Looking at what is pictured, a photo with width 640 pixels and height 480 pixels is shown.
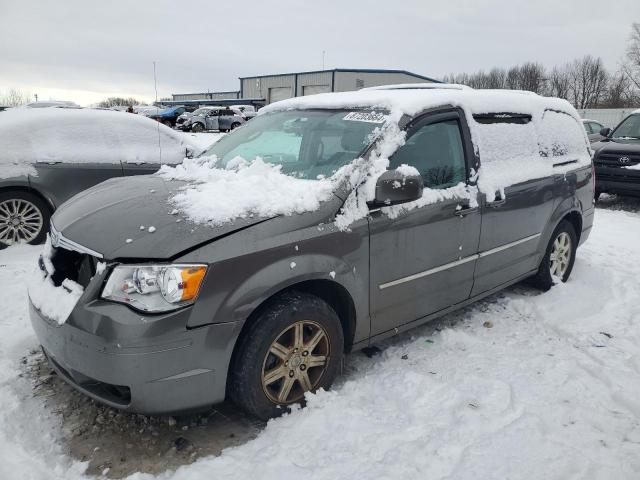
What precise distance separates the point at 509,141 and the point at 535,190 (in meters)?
0.50

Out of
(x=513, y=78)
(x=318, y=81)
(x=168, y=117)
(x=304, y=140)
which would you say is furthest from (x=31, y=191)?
(x=513, y=78)

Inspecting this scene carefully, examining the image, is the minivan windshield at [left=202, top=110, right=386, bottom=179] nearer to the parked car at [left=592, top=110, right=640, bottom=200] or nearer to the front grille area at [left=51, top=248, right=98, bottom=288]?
the front grille area at [left=51, top=248, right=98, bottom=288]

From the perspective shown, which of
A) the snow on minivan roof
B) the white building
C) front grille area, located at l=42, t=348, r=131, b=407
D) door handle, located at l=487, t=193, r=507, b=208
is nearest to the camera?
front grille area, located at l=42, t=348, r=131, b=407

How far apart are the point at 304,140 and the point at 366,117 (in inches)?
18.7

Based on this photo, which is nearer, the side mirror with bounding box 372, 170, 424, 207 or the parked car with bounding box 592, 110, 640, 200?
the side mirror with bounding box 372, 170, 424, 207

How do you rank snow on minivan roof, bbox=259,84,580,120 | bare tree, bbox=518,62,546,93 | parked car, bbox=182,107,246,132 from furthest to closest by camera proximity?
bare tree, bbox=518,62,546,93 → parked car, bbox=182,107,246,132 → snow on minivan roof, bbox=259,84,580,120

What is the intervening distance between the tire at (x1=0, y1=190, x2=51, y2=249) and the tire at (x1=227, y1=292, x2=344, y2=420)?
4.25 metres

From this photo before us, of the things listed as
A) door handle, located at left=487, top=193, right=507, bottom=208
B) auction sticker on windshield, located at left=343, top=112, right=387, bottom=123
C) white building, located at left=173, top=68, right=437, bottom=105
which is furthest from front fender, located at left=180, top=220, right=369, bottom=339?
white building, located at left=173, top=68, right=437, bottom=105

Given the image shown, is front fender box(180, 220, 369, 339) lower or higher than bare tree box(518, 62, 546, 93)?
lower

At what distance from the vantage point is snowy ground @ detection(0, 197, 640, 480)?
7.89 feet

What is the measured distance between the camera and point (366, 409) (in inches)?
112

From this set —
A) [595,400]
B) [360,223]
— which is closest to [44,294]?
[360,223]

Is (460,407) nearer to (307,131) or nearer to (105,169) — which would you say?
(307,131)

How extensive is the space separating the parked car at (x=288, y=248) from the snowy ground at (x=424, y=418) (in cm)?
29
